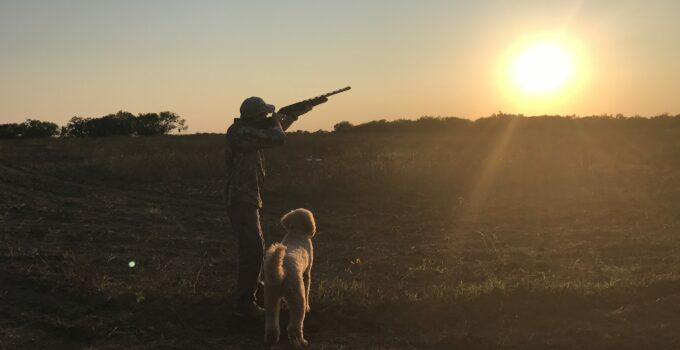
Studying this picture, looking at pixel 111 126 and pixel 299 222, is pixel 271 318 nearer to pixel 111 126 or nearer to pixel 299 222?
pixel 299 222

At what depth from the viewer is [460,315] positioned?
19.3 feet

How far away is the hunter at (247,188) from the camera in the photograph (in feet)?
18.5

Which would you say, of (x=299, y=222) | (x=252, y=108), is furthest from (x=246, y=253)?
(x=252, y=108)

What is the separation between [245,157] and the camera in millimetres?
5703

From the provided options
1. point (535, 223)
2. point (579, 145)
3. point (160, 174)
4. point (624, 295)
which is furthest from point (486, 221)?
point (579, 145)

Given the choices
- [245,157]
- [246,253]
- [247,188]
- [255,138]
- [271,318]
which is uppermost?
[255,138]

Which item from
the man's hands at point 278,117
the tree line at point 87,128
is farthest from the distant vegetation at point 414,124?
the man's hands at point 278,117

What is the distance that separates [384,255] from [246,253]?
139 inches

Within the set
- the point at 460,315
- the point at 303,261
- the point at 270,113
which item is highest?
the point at 270,113

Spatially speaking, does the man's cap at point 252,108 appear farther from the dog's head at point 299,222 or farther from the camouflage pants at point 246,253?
the dog's head at point 299,222

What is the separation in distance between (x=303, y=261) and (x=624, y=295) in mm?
3471

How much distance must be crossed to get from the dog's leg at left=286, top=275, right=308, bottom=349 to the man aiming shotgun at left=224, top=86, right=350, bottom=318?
80cm

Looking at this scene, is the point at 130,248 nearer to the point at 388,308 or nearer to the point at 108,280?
the point at 108,280

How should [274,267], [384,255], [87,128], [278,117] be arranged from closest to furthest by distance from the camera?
[274,267] < [278,117] < [384,255] < [87,128]
